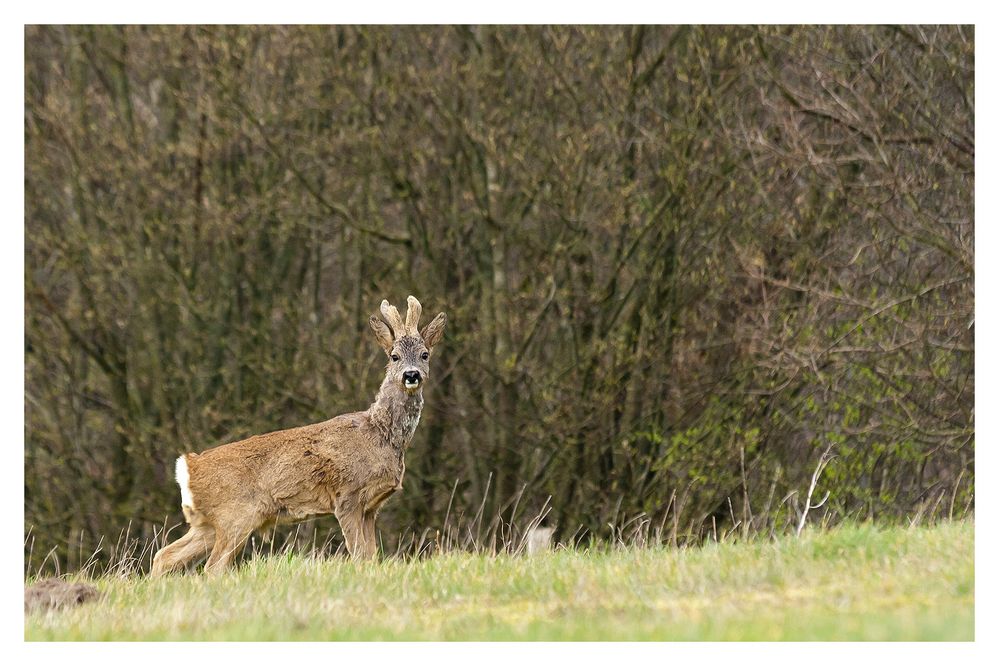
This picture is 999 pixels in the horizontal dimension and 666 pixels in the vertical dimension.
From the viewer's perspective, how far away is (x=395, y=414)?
863 centimetres

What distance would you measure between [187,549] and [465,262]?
19.7 feet

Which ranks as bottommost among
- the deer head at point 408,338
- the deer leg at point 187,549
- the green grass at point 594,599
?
the deer leg at point 187,549

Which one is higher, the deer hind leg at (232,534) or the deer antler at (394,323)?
the deer antler at (394,323)

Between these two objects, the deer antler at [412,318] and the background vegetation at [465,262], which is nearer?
the deer antler at [412,318]

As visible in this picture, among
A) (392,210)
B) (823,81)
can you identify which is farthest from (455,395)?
(823,81)

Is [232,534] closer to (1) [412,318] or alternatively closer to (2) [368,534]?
(2) [368,534]

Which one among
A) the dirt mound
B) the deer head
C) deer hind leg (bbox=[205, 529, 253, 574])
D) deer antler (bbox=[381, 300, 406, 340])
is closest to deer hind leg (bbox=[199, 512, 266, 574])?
deer hind leg (bbox=[205, 529, 253, 574])

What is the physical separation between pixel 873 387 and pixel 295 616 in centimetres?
759

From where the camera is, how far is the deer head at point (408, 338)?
8.43 meters

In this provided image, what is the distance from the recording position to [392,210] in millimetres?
14297

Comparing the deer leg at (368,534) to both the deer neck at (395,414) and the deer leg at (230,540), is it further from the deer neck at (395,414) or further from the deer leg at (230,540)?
the deer leg at (230,540)

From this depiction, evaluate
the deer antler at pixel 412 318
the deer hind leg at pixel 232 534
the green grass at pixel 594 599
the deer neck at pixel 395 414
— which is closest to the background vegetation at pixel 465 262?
the deer neck at pixel 395 414

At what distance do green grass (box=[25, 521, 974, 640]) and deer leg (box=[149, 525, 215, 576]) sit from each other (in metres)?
0.76

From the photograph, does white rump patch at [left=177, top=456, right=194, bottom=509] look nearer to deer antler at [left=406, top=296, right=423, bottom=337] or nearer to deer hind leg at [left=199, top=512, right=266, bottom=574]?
deer hind leg at [left=199, top=512, right=266, bottom=574]
